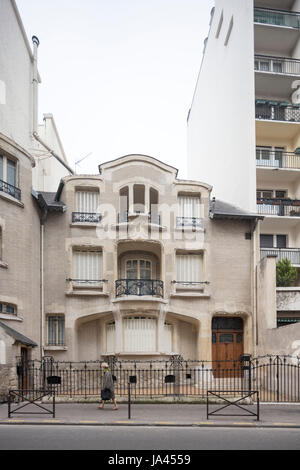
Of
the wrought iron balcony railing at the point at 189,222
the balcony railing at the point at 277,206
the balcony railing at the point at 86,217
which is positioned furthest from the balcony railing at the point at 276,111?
the balcony railing at the point at 86,217

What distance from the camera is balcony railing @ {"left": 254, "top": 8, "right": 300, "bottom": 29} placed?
2767 cm

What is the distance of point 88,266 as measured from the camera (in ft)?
79.7

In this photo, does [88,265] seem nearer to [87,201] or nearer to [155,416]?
[87,201]

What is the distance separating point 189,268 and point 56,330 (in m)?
7.05

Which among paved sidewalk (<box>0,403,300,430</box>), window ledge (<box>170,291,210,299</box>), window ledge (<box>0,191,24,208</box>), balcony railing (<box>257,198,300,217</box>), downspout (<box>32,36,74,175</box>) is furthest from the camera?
downspout (<box>32,36,74,175</box>)

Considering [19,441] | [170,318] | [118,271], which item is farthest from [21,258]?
[19,441]

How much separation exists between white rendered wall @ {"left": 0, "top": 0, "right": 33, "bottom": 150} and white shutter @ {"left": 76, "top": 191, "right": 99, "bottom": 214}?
5.02 metres

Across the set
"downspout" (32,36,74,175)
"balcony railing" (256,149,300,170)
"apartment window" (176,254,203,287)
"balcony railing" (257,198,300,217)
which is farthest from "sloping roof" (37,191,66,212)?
"balcony railing" (256,149,300,170)

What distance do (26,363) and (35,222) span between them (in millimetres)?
6420

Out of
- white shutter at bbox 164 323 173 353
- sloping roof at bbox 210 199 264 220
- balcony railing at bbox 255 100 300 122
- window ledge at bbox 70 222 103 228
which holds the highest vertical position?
balcony railing at bbox 255 100 300 122

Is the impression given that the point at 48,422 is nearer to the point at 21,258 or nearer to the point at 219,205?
the point at 21,258

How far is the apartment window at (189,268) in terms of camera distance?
24.7 metres

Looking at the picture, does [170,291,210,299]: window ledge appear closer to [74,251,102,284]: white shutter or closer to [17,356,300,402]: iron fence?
[17,356,300,402]: iron fence

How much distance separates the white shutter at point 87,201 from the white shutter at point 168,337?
21.8ft
